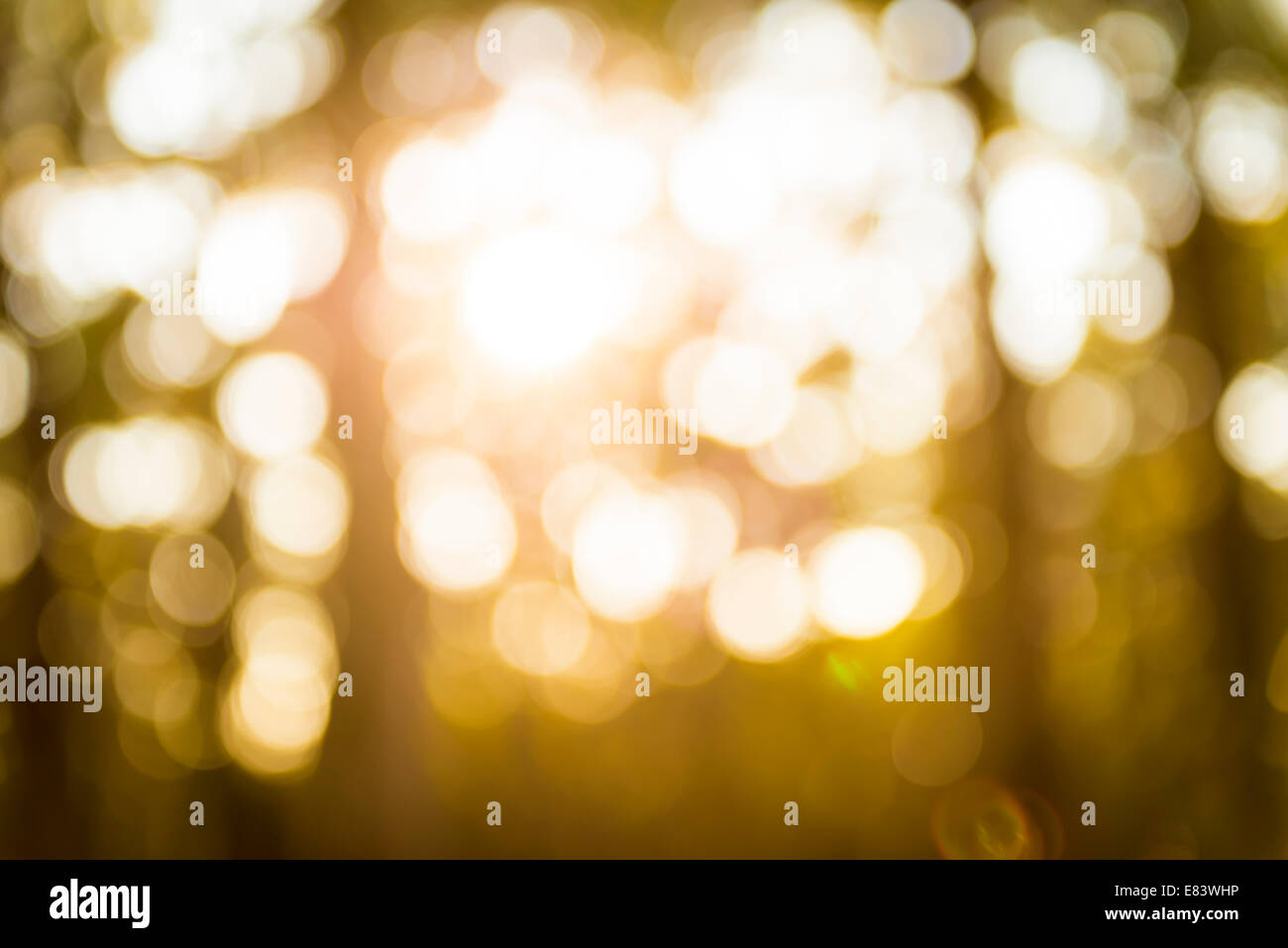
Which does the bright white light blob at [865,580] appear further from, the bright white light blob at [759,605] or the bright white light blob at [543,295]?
the bright white light blob at [543,295]

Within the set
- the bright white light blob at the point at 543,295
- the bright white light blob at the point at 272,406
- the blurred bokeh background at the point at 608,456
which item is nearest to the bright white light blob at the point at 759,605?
the blurred bokeh background at the point at 608,456

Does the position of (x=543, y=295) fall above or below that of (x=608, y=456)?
above

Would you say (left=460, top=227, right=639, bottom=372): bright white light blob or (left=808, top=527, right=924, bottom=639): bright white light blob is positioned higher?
(left=460, top=227, right=639, bottom=372): bright white light blob

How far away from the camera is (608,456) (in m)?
1.33

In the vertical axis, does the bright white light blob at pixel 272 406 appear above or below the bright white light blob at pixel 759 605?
above

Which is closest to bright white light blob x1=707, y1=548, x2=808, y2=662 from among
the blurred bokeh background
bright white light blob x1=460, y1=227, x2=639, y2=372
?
the blurred bokeh background

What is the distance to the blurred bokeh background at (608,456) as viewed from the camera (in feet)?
4.30

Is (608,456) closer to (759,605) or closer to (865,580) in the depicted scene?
(759,605)

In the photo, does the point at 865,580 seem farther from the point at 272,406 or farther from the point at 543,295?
the point at 272,406

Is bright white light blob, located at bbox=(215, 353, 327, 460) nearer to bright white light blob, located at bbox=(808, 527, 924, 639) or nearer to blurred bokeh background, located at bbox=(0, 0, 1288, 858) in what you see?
blurred bokeh background, located at bbox=(0, 0, 1288, 858)

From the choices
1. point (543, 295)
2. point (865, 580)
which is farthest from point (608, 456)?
point (865, 580)

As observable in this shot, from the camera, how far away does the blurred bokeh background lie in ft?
4.30

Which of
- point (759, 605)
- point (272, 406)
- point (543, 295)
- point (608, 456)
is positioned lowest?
point (759, 605)

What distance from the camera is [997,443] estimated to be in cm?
133
